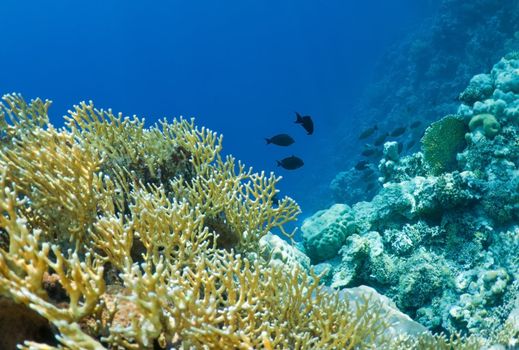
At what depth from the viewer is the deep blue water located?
11494 centimetres

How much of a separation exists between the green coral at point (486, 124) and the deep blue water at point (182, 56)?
9811cm

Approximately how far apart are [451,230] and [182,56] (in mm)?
142387

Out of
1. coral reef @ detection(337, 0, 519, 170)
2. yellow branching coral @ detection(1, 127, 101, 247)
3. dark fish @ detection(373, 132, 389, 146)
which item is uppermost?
coral reef @ detection(337, 0, 519, 170)

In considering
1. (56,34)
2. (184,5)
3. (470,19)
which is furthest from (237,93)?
(470,19)

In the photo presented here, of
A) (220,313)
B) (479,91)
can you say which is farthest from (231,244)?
(479,91)

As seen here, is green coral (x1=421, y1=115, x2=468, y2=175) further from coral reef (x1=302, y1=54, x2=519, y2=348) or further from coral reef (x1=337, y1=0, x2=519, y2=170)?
coral reef (x1=337, y1=0, x2=519, y2=170)

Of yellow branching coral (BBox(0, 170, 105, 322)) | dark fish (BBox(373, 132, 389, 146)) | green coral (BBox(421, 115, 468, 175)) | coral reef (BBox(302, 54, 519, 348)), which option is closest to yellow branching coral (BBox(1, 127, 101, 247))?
yellow branching coral (BBox(0, 170, 105, 322))

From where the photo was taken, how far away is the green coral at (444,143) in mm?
7457

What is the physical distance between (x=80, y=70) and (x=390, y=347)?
15087 cm

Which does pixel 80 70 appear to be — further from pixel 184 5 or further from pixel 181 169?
pixel 181 169

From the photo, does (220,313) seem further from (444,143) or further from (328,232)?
(444,143)

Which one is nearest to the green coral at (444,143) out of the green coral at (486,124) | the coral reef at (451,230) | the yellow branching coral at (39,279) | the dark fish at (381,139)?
the coral reef at (451,230)

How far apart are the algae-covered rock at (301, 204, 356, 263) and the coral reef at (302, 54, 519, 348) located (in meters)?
0.02

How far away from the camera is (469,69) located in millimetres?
22688
